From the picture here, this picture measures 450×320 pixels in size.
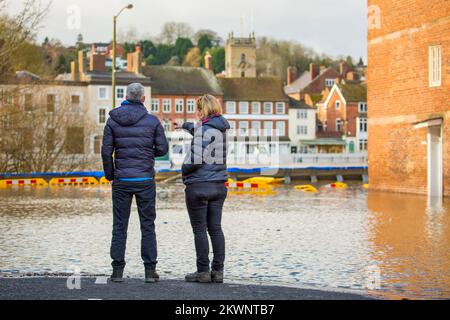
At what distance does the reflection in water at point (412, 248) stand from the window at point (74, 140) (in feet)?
77.0

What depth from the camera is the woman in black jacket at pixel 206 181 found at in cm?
1123

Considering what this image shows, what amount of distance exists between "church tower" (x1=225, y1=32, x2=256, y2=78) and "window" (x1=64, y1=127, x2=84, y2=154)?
109509 millimetres

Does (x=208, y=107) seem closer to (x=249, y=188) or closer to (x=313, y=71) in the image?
(x=249, y=188)

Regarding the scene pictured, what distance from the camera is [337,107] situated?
407ft

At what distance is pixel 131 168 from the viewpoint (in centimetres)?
1122

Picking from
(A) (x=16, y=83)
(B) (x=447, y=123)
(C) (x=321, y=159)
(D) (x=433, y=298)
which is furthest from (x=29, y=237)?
(C) (x=321, y=159)

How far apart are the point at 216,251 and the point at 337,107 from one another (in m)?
114

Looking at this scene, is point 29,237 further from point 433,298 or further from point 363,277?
point 433,298

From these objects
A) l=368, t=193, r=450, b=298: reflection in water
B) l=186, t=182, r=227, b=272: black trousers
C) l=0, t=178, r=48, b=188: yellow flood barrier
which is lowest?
l=368, t=193, r=450, b=298: reflection in water

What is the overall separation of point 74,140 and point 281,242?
109 ft

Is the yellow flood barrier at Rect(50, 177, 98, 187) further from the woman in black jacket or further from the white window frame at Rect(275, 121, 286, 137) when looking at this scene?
the white window frame at Rect(275, 121, 286, 137)

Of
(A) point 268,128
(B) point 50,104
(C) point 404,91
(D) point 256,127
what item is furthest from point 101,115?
(C) point 404,91

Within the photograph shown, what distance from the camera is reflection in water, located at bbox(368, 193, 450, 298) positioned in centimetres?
1159

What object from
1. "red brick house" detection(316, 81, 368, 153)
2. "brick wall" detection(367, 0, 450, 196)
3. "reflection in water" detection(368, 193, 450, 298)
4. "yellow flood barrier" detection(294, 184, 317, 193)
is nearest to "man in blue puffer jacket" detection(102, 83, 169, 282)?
"reflection in water" detection(368, 193, 450, 298)
